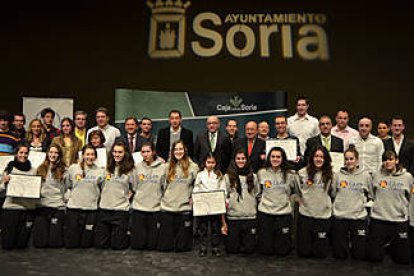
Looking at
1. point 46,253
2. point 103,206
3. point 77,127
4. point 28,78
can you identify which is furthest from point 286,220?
point 28,78

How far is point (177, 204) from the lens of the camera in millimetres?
4984

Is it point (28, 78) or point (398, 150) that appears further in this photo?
point (28, 78)

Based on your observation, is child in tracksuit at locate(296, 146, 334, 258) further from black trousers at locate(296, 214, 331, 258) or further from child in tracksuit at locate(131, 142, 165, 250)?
child in tracksuit at locate(131, 142, 165, 250)

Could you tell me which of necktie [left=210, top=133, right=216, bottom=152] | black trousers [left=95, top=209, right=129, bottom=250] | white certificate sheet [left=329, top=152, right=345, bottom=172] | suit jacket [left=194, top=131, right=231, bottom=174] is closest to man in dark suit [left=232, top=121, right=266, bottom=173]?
suit jacket [left=194, top=131, right=231, bottom=174]

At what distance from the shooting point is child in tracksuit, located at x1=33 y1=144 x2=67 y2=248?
16.5 ft

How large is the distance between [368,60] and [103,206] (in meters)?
5.46

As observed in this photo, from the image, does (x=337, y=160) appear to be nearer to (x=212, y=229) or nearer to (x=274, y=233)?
(x=274, y=233)

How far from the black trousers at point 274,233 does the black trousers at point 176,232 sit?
2.82 ft

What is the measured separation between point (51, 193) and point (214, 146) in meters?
2.22

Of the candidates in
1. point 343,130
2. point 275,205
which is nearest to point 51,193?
point 275,205

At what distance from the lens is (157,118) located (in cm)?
734

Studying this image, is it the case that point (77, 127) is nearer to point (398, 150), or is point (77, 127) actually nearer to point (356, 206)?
point (356, 206)

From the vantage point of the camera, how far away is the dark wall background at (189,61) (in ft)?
24.5

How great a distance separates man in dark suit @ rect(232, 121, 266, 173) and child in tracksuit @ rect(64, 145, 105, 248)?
1.87m
